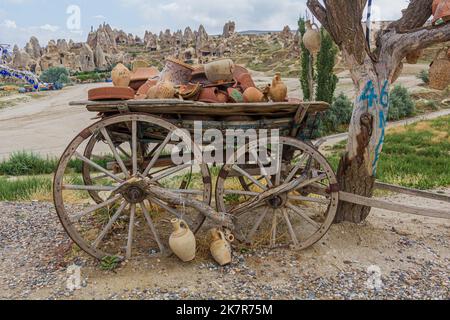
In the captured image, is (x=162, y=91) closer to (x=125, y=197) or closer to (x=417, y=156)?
(x=125, y=197)

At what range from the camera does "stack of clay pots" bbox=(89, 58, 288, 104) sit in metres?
3.53

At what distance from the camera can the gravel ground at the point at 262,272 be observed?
308 cm

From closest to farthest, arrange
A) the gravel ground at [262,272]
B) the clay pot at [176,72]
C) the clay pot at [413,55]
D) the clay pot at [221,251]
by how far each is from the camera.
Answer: the gravel ground at [262,272] → the clay pot at [221,251] → the clay pot at [413,55] → the clay pot at [176,72]

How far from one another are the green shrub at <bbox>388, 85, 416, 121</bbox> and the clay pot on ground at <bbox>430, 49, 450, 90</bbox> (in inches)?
491

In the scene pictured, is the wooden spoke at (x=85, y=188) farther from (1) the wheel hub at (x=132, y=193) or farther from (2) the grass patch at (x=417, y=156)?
(2) the grass patch at (x=417, y=156)

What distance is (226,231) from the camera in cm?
356

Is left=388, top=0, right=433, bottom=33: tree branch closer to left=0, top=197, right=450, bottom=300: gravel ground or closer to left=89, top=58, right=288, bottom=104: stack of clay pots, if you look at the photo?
left=89, top=58, right=288, bottom=104: stack of clay pots

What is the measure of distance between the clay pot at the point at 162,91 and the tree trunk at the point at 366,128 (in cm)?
181

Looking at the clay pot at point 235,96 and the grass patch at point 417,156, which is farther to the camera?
the grass patch at point 417,156

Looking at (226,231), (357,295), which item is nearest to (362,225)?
(357,295)

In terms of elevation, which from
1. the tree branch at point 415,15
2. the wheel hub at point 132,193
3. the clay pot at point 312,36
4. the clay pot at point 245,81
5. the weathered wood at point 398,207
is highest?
the tree branch at point 415,15

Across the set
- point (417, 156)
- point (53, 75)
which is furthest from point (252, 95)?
point (53, 75)

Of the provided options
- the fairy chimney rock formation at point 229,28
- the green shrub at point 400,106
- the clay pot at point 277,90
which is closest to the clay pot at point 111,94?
the clay pot at point 277,90

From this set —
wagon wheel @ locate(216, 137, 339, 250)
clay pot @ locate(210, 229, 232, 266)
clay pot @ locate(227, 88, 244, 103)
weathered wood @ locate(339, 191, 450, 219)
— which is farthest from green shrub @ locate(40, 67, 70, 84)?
weathered wood @ locate(339, 191, 450, 219)
